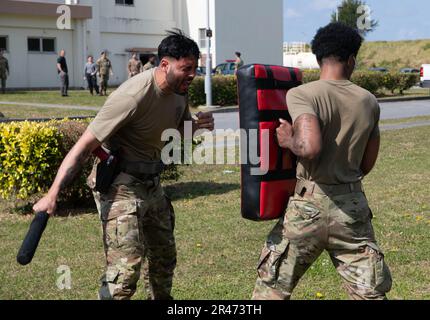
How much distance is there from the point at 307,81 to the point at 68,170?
23.0 meters

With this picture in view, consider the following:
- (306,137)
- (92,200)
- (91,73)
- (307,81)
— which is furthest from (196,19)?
(306,137)

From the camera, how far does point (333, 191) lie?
354 centimetres

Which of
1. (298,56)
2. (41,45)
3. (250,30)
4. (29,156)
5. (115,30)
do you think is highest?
(250,30)

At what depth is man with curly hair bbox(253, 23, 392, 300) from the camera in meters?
3.46

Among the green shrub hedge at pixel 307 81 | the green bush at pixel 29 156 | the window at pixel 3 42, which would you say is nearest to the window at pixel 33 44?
the window at pixel 3 42

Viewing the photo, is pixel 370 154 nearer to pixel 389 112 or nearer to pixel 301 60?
pixel 389 112

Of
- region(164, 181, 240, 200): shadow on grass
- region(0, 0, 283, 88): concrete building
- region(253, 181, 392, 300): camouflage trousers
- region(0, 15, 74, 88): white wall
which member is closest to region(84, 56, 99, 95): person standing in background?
region(0, 0, 283, 88): concrete building

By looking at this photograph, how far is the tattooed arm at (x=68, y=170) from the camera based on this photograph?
3473mm

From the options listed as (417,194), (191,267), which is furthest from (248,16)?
(191,267)

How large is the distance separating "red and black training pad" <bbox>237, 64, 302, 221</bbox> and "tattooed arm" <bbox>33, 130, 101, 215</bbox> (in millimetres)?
852

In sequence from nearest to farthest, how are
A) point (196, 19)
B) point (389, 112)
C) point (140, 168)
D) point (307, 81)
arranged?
1. point (140, 168)
2. point (389, 112)
3. point (307, 81)
4. point (196, 19)

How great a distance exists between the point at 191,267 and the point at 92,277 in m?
0.84

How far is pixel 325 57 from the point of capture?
11.6 ft
